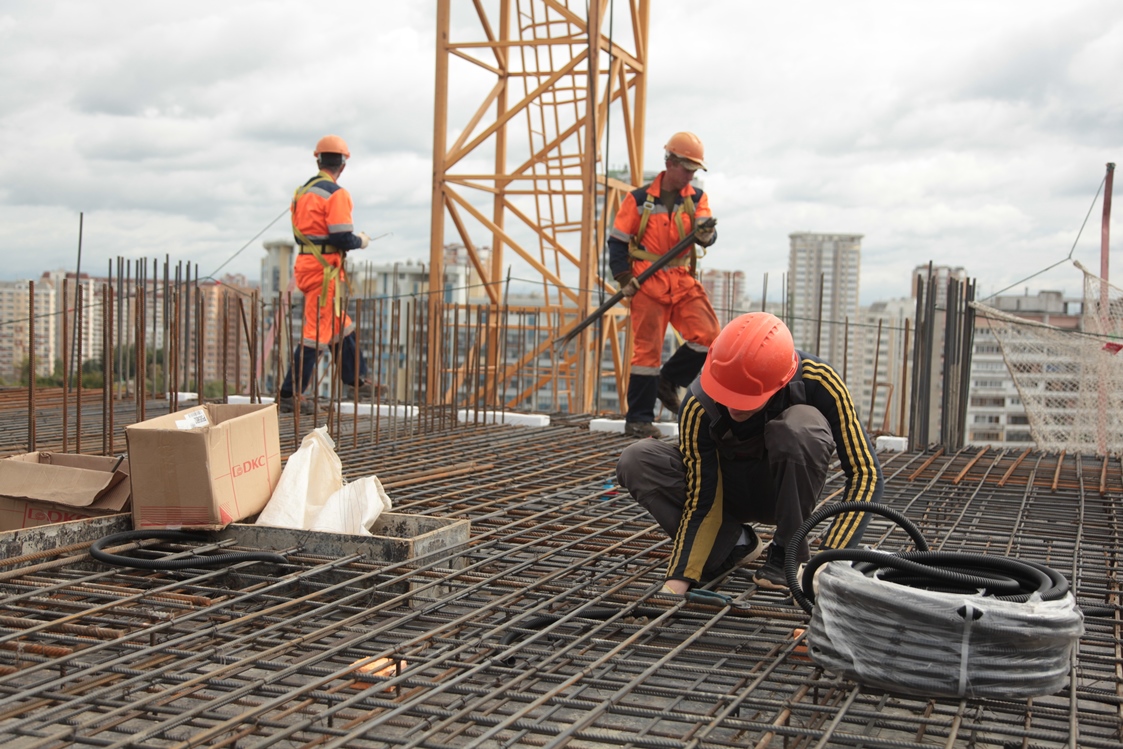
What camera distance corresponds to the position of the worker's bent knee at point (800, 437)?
9.84ft

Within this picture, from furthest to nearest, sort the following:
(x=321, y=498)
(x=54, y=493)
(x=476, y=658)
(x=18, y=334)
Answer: (x=18, y=334) → (x=321, y=498) → (x=54, y=493) → (x=476, y=658)

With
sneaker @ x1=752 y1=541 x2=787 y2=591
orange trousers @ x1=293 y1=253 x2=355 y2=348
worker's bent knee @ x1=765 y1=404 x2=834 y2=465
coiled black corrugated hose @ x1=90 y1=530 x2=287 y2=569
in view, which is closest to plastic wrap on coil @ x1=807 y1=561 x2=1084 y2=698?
worker's bent knee @ x1=765 y1=404 x2=834 y2=465

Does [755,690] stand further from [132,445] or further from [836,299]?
[836,299]

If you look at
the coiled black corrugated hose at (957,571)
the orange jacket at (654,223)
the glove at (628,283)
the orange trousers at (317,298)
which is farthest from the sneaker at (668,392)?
the coiled black corrugated hose at (957,571)

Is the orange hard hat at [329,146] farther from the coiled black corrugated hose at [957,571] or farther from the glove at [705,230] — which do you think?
the coiled black corrugated hose at [957,571]

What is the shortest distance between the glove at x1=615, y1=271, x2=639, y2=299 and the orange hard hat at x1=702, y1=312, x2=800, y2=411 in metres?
3.33

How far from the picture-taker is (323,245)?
6.94 meters

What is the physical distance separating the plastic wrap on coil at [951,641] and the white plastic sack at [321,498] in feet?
5.79

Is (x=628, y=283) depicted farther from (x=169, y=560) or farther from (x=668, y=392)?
(x=169, y=560)

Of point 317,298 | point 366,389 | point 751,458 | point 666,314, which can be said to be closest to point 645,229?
point 666,314

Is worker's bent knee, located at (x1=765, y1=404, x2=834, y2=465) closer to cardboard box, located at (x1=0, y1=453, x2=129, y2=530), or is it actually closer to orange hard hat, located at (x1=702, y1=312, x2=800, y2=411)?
orange hard hat, located at (x1=702, y1=312, x2=800, y2=411)

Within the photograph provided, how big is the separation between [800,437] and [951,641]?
0.88 meters

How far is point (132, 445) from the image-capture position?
3.43m

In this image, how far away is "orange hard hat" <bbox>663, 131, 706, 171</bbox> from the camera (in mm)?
6109
